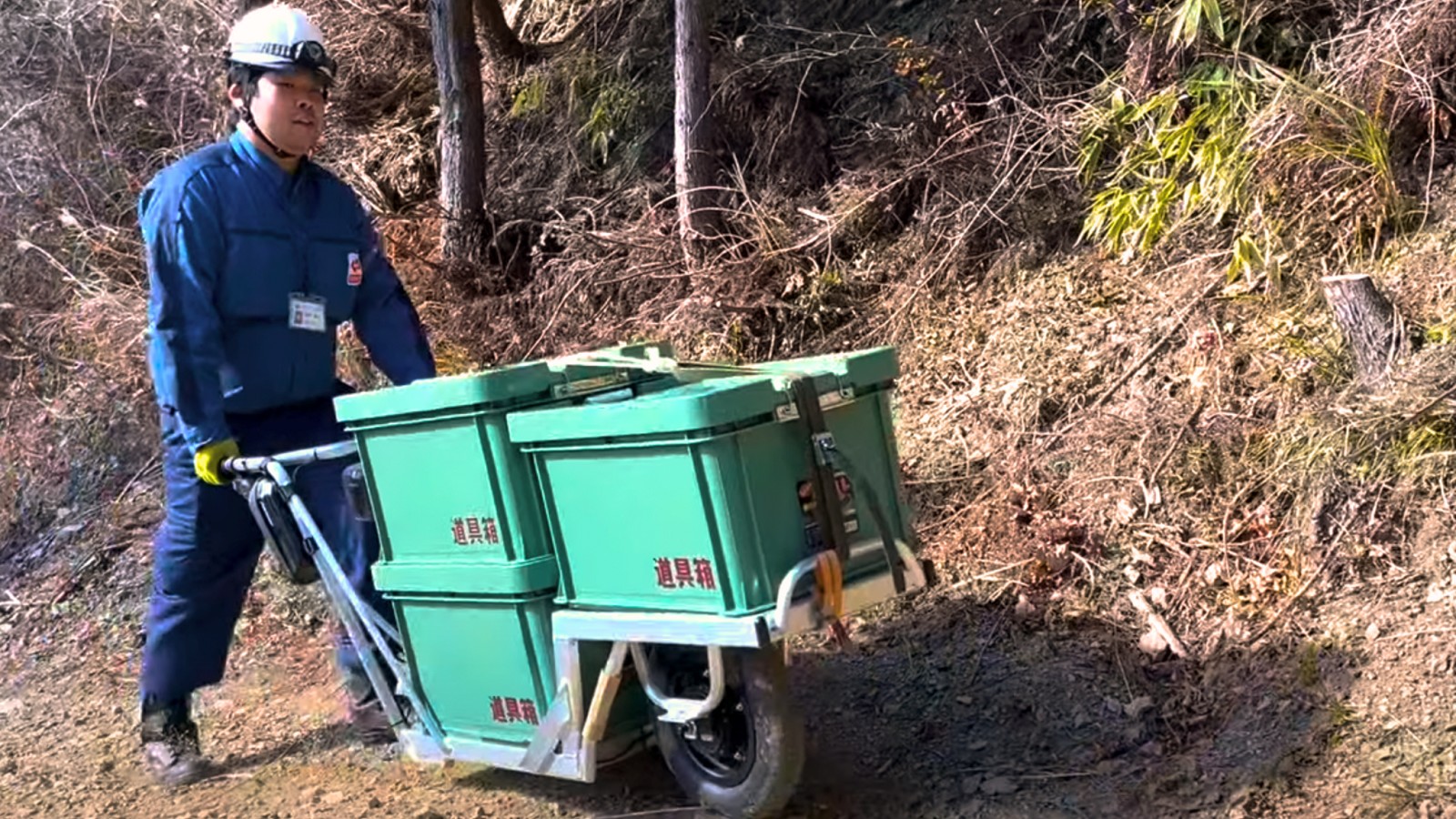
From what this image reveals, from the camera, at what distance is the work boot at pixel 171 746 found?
4.27 meters

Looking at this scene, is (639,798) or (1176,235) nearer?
(639,798)

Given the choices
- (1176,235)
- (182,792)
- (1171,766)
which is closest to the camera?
(1171,766)

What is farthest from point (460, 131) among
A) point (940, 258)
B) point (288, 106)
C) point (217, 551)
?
point (217, 551)

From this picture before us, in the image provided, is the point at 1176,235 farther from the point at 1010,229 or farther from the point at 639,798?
the point at 639,798

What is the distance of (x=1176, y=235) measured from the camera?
5.13m

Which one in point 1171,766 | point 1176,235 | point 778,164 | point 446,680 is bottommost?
point 1171,766

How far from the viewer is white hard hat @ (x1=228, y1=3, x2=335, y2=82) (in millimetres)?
3898

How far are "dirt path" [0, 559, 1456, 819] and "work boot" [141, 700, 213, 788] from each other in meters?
0.08

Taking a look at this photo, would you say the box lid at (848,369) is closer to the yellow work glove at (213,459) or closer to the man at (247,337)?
the man at (247,337)

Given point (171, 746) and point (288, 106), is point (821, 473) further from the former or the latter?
point (171, 746)

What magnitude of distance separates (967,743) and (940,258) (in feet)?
8.10

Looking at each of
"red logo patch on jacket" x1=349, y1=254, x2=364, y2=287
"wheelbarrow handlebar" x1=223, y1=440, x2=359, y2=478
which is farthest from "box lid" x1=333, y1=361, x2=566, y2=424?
"red logo patch on jacket" x1=349, y1=254, x2=364, y2=287

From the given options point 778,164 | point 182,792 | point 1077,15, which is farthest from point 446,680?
point 1077,15

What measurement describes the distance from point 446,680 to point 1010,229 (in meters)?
3.09
